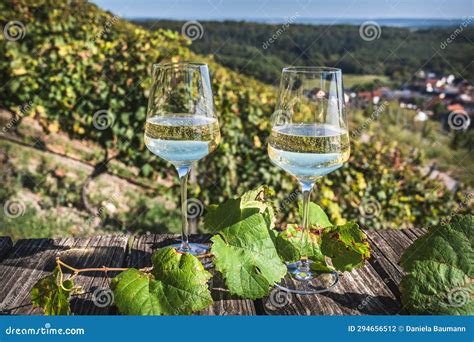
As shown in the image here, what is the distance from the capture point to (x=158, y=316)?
1402mm

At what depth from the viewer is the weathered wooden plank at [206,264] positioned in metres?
1.54

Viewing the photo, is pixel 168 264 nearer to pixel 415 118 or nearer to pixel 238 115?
pixel 238 115

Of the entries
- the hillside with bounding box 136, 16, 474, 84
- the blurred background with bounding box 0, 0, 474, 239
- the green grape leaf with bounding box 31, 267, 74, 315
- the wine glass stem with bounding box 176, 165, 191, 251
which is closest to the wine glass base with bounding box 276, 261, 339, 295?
the wine glass stem with bounding box 176, 165, 191, 251

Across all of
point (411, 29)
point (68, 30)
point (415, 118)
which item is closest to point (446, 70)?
point (411, 29)

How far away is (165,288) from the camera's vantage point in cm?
147

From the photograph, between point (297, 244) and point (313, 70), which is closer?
point (313, 70)

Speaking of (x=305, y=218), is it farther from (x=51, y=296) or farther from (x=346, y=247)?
A: (x=51, y=296)

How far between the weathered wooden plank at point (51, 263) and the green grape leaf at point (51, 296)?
103 millimetres

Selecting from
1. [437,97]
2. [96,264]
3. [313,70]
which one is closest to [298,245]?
[313,70]

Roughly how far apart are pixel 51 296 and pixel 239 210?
63cm

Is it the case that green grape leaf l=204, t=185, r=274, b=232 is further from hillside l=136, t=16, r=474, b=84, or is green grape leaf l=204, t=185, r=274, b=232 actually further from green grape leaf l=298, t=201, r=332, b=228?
hillside l=136, t=16, r=474, b=84

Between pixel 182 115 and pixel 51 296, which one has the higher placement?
pixel 182 115

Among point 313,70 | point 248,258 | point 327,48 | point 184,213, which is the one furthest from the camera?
point 327,48

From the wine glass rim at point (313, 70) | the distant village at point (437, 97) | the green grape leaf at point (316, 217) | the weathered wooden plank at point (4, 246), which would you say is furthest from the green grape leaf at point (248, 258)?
the distant village at point (437, 97)
